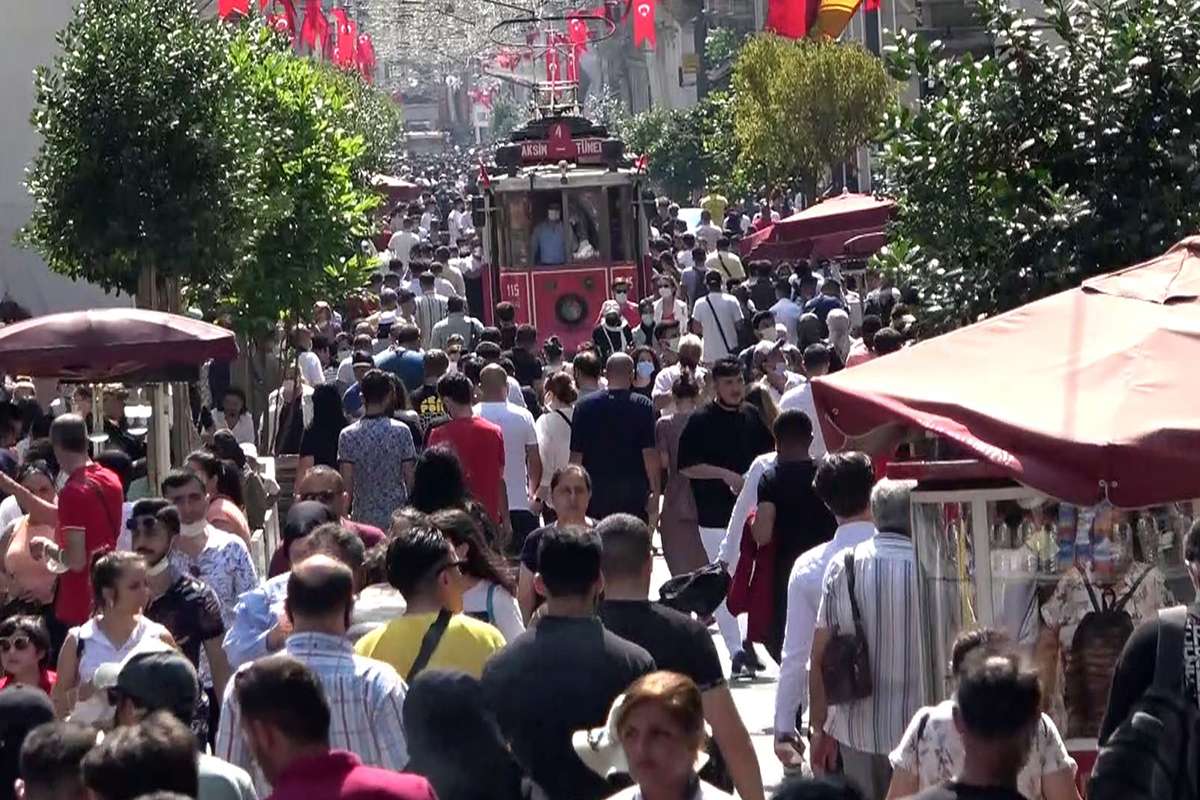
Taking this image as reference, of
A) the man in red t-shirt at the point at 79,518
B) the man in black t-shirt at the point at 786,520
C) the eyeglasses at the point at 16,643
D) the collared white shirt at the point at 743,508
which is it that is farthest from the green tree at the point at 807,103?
the eyeglasses at the point at 16,643

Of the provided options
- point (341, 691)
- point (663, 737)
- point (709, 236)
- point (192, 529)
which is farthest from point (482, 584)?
point (709, 236)

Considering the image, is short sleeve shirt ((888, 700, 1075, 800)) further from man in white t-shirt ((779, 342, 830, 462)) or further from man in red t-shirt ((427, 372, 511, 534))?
man in white t-shirt ((779, 342, 830, 462))

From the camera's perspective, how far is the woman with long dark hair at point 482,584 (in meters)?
8.18

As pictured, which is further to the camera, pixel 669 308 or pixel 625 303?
pixel 625 303

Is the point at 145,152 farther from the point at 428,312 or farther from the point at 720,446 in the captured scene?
the point at 428,312

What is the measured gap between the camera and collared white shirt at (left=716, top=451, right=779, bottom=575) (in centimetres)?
1082

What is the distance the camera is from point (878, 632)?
312 inches

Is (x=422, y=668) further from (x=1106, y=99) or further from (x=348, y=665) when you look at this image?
(x=1106, y=99)

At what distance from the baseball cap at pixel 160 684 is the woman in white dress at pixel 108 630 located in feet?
4.54

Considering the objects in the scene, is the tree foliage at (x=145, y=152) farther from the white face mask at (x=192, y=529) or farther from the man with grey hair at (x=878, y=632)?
the man with grey hair at (x=878, y=632)

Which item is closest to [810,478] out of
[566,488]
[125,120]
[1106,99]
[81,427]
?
[566,488]

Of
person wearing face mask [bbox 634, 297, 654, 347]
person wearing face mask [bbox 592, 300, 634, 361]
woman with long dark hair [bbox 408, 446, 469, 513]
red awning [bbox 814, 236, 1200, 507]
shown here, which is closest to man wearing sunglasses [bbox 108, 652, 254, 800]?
red awning [bbox 814, 236, 1200, 507]

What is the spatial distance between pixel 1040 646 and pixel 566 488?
354 cm

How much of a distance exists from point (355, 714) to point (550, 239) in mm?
24011
